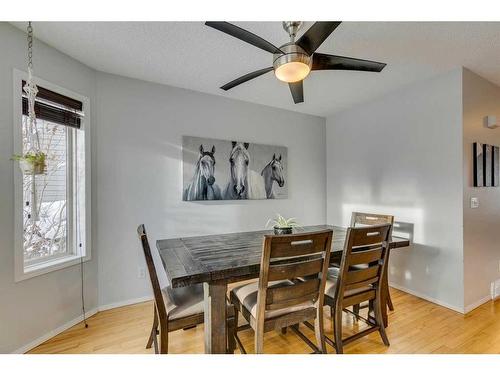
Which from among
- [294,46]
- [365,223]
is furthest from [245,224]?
[294,46]

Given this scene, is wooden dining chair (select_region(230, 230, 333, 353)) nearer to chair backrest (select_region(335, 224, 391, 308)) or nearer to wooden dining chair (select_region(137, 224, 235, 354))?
chair backrest (select_region(335, 224, 391, 308))

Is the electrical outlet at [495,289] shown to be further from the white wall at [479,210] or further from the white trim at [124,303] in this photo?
the white trim at [124,303]

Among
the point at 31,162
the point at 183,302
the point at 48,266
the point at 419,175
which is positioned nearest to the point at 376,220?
the point at 419,175

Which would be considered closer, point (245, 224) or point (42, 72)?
point (42, 72)

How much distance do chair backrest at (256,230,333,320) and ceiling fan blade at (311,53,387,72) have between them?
1151 millimetres

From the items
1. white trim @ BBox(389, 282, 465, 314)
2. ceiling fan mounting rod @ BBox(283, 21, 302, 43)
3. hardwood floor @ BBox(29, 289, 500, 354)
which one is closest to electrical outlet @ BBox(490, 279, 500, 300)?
hardwood floor @ BBox(29, 289, 500, 354)

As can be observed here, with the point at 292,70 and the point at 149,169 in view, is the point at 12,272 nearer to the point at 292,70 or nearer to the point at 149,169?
the point at 149,169

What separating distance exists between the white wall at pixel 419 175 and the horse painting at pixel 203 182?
6.74 feet

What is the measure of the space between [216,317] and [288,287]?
0.46 m

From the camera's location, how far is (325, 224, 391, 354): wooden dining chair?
1653 millimetres

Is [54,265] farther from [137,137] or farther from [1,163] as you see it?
[137,137]

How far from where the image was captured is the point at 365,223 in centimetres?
261

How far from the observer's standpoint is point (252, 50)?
6.84ft
